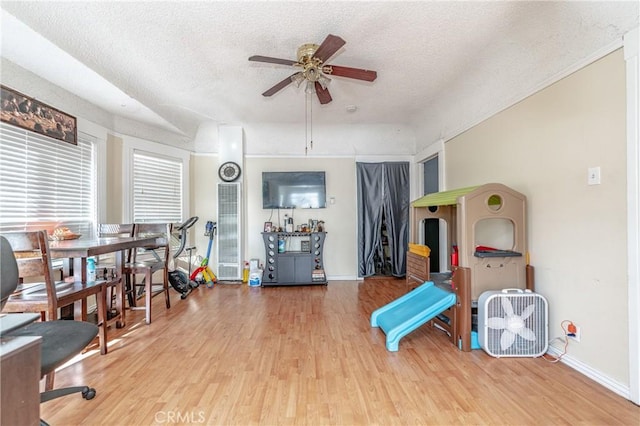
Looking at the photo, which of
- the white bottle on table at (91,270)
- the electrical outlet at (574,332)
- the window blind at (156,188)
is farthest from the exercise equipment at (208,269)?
the electrical outlet at (574,332)

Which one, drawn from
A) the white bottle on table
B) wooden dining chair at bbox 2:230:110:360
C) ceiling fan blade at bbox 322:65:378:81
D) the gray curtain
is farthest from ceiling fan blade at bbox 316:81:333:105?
the white bottle on table

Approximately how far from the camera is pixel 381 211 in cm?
455

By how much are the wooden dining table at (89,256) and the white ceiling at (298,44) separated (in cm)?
164

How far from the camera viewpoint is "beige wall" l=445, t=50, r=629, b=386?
1.64m

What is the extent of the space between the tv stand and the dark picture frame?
2.59m

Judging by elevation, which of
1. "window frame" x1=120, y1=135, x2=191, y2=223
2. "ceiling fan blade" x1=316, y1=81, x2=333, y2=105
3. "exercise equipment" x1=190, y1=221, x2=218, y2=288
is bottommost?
"exercise equipment" x1=190, y1=221, x2=218, y2=288

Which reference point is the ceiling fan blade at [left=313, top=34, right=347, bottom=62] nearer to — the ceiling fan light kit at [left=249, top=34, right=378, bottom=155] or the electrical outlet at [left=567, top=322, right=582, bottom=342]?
the ceiling fan light kit at [left=249, top=34, right=378, bottom=155]

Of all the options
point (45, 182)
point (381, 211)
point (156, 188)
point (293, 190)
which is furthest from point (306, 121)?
point (45, 182)

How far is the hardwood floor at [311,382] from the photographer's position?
1.45 metres

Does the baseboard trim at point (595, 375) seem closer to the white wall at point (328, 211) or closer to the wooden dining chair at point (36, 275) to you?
the white wall at point (328, 211)

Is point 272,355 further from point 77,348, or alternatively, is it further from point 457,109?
point 457,109

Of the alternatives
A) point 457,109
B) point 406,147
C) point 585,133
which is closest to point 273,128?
point 406,147

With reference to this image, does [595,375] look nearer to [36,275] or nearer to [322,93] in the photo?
[322,93]

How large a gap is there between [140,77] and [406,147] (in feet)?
12.7
